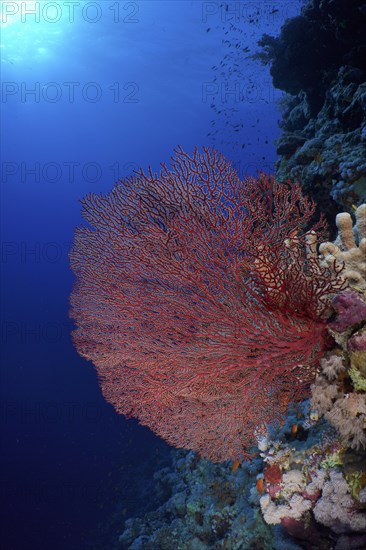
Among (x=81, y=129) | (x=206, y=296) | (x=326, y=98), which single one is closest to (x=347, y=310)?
(x=206, y=296)

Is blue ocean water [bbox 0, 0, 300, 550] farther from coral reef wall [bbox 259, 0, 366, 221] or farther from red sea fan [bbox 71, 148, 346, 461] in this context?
coral reef wall [bbox 259, 0, 366, 221]

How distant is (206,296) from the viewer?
354 cm

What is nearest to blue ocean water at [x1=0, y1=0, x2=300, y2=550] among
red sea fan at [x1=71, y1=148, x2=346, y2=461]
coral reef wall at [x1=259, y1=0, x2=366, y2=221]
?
red sea fan at [x1=71, y1=148, x2=346, y2=461]

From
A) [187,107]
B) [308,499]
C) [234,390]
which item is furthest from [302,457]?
[187,107]

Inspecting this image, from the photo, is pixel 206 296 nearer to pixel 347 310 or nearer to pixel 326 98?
pixel 347 310

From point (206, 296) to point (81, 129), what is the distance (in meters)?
78.1

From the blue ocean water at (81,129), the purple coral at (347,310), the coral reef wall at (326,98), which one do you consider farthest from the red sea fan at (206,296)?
the coral reef wall at (326,98)

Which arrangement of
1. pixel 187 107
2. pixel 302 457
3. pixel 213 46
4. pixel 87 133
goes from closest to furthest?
pixel 302 457
pixel 213 46
pixel 187 107
pixel 87 133

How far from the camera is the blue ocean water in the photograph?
725 inches

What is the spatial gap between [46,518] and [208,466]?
15.5m

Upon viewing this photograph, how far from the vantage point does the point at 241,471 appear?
6.82 metres

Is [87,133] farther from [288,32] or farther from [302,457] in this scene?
[302,457]

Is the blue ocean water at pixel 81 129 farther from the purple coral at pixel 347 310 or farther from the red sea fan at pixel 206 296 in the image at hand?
the purple coral at pixel 347 310

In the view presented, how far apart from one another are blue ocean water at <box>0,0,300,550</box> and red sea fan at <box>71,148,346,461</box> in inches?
41.3
